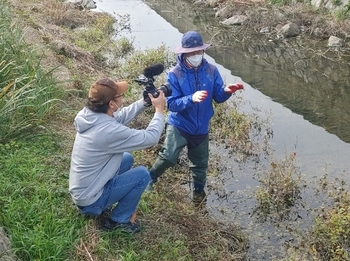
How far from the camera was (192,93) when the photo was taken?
181 inches

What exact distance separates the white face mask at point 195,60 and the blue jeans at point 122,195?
1294mm

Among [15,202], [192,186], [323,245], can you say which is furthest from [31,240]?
[323,245]

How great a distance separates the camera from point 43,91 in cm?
579

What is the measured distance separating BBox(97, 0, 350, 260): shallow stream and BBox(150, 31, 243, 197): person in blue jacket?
0.96 meters

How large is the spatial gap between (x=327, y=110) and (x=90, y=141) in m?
5.93

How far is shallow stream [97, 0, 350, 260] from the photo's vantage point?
5162mm

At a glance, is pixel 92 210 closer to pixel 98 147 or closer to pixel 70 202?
pixel 70 202

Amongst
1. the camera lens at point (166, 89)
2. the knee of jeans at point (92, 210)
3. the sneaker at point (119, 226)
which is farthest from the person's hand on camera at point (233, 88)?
the knee of jeans at point (92, 210)

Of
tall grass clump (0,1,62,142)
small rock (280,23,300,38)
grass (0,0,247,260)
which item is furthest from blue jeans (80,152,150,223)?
small rock (280,23,300,38)

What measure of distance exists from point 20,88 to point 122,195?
8.15 ft

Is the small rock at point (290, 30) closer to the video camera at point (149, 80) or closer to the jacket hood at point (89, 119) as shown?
the video camera at point (149, 80)

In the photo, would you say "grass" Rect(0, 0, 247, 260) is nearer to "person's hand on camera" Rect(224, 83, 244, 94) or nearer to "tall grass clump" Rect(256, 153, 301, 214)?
"tall grass clump" Rect(256, 153, 301, 214)

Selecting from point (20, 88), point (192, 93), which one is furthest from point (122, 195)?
point (20, 88)

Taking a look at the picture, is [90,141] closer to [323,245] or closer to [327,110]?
[323,245]
